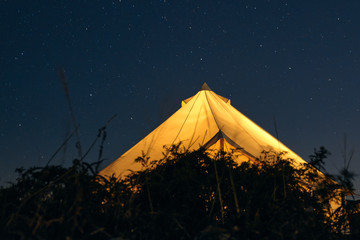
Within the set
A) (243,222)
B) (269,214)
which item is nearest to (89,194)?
(243,222)

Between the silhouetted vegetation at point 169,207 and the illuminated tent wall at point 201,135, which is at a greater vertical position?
the illuminated tent wall at point 201,135

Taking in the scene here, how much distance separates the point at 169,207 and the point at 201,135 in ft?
10.3

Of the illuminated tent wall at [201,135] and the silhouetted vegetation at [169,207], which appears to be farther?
the illuminated tent wall at [201,135]

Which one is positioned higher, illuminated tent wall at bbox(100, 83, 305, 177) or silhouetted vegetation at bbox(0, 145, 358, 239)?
illuminated tent wall at bbox(100, 83, 305, 177)

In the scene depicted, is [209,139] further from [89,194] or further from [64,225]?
[64,225]

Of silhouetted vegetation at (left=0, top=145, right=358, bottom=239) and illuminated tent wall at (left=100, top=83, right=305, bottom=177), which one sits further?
illuminated tent wall at (left=100, top=83, right=305, bottom=177)

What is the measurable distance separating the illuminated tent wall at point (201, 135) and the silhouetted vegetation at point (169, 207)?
7.08 feet

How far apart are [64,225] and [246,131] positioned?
4.39 metres

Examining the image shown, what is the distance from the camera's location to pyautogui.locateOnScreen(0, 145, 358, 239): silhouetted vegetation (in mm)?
1147

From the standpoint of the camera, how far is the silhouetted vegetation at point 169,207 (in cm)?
115

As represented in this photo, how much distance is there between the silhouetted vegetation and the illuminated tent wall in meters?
2.16

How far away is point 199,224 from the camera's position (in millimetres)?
1352

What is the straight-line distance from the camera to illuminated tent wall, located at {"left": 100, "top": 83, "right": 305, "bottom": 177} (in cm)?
431

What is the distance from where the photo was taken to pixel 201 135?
4.66 meters
